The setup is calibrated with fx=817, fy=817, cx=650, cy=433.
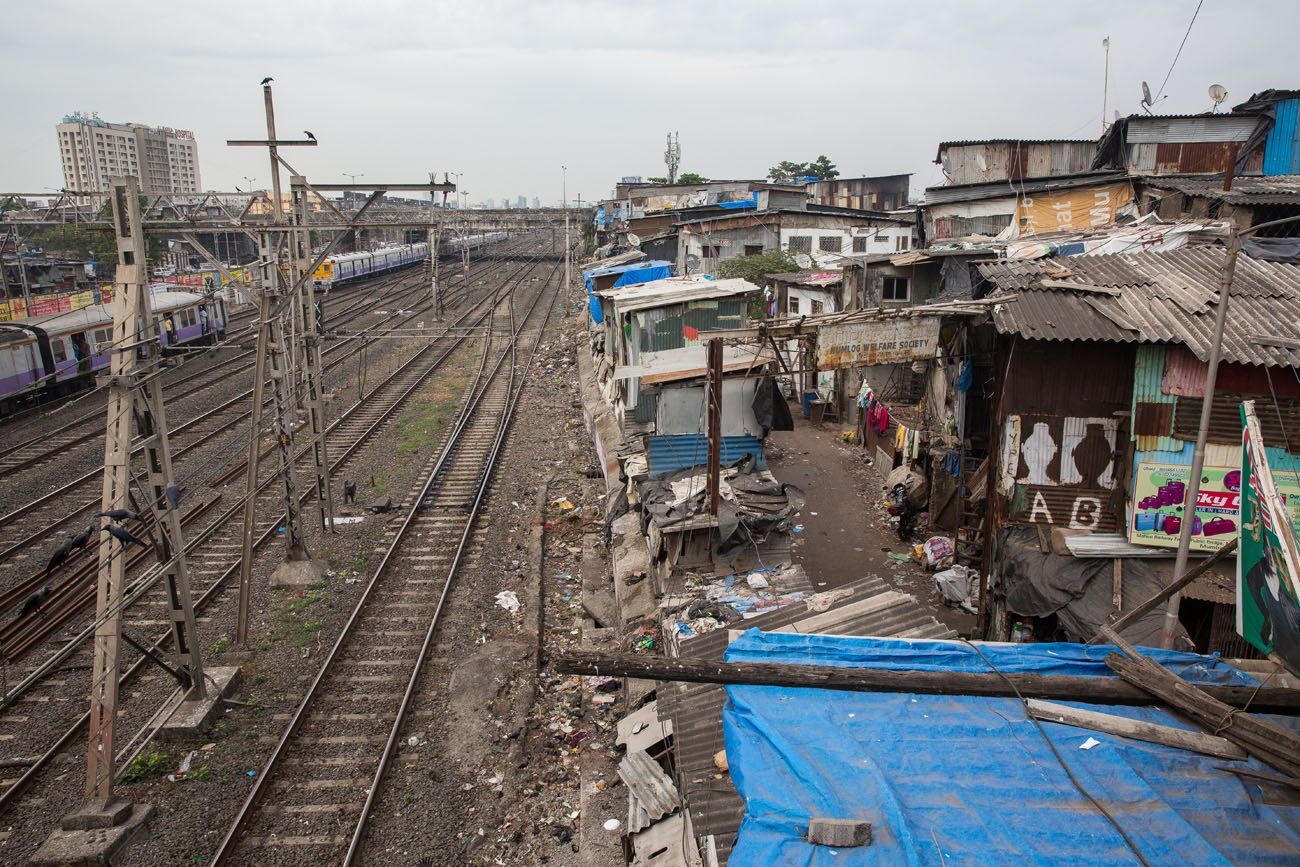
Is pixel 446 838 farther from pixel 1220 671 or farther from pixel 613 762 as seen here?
pixel 1220 671

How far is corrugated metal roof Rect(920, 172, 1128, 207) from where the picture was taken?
18531 millimetres

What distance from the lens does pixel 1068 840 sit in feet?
13.0

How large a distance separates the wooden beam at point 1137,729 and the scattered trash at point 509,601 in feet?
28.3

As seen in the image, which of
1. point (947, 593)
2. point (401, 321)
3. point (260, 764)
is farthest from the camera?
point (401, 321)

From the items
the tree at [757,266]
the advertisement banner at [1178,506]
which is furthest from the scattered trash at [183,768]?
the tree at [757,266]

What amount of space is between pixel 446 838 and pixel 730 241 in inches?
1046

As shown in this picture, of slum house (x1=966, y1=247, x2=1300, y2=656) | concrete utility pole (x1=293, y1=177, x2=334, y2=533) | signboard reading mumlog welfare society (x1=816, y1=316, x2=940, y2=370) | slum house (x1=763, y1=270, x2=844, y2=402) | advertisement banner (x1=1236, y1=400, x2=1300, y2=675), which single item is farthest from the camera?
slum house (x1=763, y1=270, x2=844, y2=402)

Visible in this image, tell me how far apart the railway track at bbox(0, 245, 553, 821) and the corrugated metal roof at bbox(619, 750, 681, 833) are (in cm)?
489

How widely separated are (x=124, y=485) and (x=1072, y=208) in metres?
19.6

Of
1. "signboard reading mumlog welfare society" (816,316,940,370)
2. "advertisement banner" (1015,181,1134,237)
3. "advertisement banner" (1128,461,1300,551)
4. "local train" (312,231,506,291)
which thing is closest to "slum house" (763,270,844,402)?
"advertisement banner" (1015,181,1134,237)

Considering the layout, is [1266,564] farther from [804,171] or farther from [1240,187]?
[804,171]

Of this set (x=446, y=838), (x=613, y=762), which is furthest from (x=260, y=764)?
(x=613, y=762)

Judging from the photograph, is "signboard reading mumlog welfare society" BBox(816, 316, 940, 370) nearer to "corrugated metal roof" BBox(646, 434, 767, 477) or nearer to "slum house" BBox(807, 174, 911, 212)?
"corrugated metal roof" BBox(646, 434, 767, 477)

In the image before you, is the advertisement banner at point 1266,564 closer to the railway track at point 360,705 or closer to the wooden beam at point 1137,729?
the wooden beam at point 1137,729
